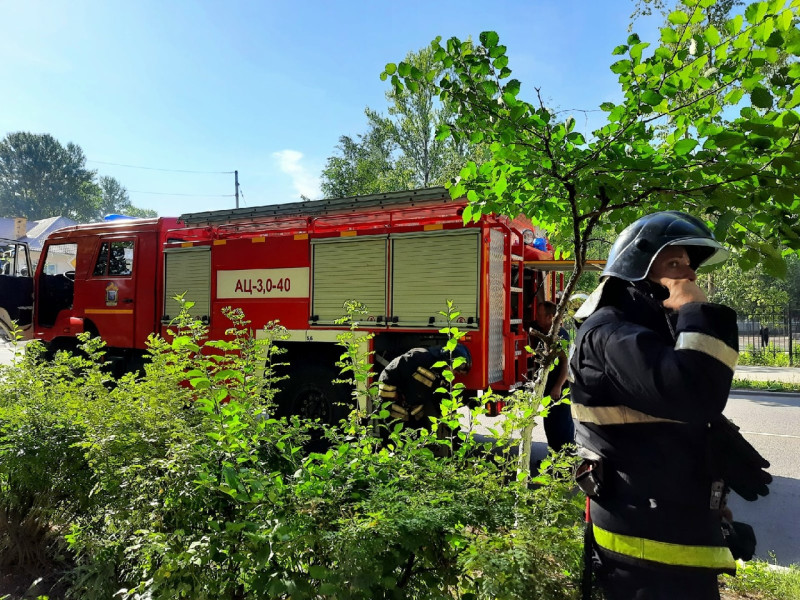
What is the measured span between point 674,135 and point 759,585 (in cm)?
235

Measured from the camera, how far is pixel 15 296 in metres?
8.49

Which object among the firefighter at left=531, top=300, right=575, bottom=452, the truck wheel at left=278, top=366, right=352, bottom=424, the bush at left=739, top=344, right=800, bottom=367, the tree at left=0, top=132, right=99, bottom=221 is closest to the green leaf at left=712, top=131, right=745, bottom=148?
the firefighter at left=531, top=300, right=575, bottom=452

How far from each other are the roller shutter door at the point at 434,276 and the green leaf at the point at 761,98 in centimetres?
335

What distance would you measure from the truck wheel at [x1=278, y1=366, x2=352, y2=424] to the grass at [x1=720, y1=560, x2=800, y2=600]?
377 centimetres

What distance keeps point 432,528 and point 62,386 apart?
270cm

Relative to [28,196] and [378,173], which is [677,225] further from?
[28,196]

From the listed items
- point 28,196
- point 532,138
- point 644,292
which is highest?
point 28,196

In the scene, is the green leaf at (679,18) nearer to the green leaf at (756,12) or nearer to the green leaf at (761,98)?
the green leaf at (756,12)

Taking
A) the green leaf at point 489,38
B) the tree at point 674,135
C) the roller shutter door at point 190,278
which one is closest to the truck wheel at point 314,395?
the roller shutter door at point 190,278

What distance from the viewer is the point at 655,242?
163 cm

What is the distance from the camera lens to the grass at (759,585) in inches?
105

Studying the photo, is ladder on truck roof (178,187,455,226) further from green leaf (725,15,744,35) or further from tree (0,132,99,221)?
tree (0,132,99,221)

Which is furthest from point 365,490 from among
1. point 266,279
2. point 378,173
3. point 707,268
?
point 378,173

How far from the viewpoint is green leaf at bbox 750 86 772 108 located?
5.89 feet
